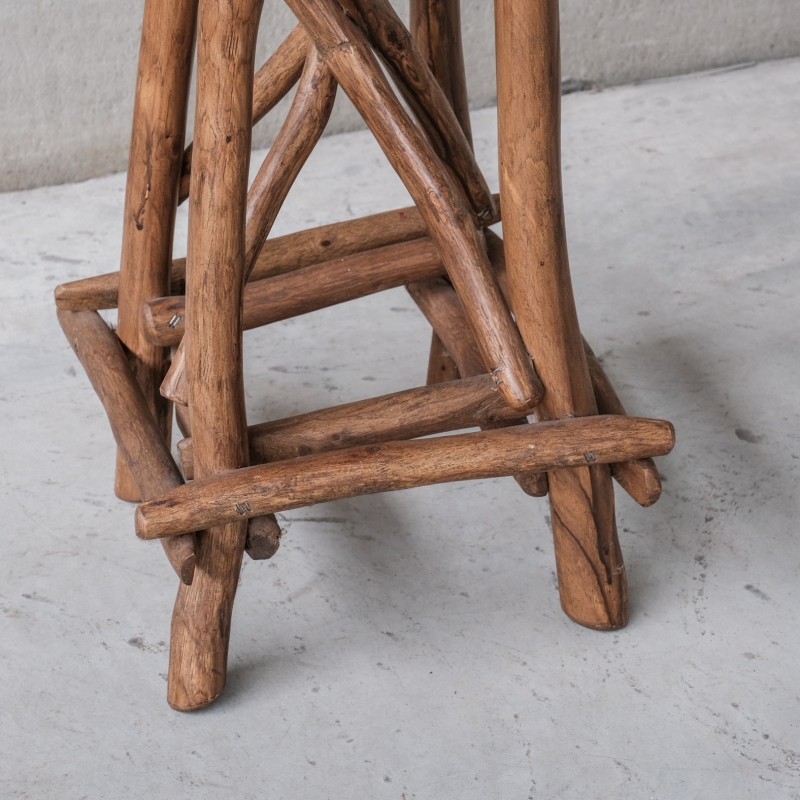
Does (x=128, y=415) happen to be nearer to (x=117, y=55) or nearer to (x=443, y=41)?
(x=443, y=41)

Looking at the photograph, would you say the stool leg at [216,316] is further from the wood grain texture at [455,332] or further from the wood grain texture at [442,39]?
the wood grain texture at [442,39]

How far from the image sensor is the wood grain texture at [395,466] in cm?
162

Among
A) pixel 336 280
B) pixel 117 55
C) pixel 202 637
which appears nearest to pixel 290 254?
pixel 336 280

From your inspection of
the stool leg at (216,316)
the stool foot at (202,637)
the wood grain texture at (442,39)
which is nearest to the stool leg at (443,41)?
the wood grain texture at (442,39)

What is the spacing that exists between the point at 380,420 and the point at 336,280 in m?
0.36

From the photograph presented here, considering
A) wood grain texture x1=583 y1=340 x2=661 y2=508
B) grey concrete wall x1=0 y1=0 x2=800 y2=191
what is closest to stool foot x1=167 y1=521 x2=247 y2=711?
wood grain texture x1=583 y1=340 x2=661 y2=508

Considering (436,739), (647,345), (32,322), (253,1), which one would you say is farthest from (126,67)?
(436,739)

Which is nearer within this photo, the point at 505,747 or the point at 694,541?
the point at 505,747

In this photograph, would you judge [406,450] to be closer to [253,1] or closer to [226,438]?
[226,438]

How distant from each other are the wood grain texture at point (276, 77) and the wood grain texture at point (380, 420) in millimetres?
490

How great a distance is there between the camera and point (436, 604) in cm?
193

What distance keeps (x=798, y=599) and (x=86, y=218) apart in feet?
7.00

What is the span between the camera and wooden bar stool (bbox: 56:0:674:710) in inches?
63.7

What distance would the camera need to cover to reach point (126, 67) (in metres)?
3.48
